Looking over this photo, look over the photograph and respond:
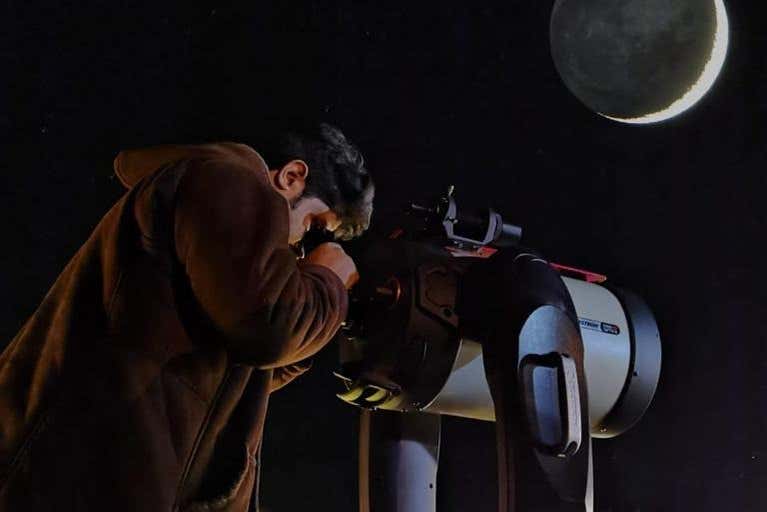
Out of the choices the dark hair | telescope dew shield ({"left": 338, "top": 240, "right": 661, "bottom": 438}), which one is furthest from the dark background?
telescope dew shield ({"left": 338, "top": 240, "right": 661, "bottom": 438})

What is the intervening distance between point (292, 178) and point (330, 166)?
0.24 ft

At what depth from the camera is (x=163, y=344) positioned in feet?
3.54

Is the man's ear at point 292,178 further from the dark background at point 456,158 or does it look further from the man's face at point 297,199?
the dark background at point 456,158

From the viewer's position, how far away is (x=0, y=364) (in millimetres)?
1166

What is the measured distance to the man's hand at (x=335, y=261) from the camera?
1.27 m

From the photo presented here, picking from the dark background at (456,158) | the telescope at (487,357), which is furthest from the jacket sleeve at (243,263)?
the dark background at (456,158)

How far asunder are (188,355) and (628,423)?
2.83 ft

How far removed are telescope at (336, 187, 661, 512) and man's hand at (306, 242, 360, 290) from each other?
2.5 inches

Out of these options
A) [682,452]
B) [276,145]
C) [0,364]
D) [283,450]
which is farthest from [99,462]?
[682,452]

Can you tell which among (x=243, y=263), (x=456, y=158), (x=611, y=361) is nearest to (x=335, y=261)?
(x=243, y=263)

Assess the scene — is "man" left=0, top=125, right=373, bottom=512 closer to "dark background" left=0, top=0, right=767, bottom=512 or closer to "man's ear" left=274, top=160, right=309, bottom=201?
"man's ear" left=274, top=160, right=309, bottom=201

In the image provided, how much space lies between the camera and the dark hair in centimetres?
140

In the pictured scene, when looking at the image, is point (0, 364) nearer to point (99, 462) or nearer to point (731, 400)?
point (99, 462)

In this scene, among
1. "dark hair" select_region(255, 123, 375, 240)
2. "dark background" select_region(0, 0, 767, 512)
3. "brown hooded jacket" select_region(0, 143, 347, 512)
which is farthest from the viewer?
"dark background" select_region(0, 0, 767, 512)
